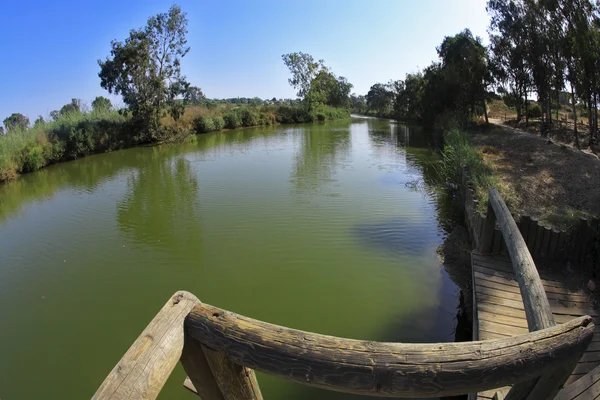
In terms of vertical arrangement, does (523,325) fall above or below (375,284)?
above

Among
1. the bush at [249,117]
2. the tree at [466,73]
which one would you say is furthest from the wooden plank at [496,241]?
the bush at [249,117]

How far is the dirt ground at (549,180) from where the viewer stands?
623 centimetres

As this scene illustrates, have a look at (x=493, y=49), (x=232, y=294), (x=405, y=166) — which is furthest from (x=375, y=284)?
(x=493, y=49)

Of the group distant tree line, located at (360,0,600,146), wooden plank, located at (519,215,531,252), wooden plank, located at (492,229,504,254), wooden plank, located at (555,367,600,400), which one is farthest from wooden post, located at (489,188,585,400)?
distant tree line, located at (360,0,600,146)

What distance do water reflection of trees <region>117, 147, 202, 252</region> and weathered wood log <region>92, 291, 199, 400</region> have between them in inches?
215

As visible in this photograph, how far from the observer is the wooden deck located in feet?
10.2

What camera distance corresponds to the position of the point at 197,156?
18.1 meters

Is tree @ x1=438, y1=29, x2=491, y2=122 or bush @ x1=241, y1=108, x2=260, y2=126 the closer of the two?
tree @ x1=438, y1=29, x2=491, y2=122

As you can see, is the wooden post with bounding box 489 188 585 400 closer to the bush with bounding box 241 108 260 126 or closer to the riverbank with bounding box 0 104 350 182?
the riverbank with bounding box 0 104 350 182

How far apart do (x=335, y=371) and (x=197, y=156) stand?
17.8 meters

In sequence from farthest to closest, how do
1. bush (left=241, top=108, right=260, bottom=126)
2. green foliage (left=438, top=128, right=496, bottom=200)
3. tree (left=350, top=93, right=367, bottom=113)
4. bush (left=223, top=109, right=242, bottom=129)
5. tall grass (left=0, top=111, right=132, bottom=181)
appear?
1. tree (left=350, top=93, right=367, bottom=113)
2. bush (left=241, top=108, right=260, bottom=126)
3. bush (left=223, top=109, right=242, bottom=129)
4. tall grass (left=0, top=111, right=132, bottom=181)
5. green foliage (left=438, top=128, right=496, bottom=200)

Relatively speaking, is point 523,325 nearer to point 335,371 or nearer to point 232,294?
point 335,371

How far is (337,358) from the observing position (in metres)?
1.21

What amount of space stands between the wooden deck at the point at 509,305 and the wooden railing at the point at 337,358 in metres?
1.82
